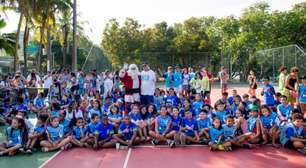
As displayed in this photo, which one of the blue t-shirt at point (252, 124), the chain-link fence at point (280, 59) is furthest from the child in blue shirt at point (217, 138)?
the chain-link fence at point (280, 59)

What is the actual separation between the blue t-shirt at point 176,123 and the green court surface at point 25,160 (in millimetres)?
3013

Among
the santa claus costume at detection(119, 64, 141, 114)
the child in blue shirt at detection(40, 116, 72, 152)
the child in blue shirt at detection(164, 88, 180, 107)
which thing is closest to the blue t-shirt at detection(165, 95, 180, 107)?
the child in blue shirt at detection(164, 88, 180, 107)

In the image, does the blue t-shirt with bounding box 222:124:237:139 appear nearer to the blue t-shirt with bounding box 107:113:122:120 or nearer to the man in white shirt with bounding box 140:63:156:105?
the blue t-shirt with bounding box 107:113:122:120

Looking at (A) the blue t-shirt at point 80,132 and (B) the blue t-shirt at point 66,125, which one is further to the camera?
(B) the blue t-shirt at point 66,125

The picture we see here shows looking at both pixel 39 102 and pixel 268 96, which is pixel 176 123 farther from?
pixel 39 102

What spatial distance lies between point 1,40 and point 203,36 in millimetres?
23742

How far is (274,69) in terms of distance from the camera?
25.8m

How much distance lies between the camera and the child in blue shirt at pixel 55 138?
9.22 m

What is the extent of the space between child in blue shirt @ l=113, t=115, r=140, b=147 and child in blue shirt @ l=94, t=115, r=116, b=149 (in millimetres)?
144

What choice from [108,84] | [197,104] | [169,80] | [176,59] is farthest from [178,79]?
[176,59]

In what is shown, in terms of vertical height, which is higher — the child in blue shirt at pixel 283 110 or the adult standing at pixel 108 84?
the adult standing at pixel 108 84

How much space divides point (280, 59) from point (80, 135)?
1841cm

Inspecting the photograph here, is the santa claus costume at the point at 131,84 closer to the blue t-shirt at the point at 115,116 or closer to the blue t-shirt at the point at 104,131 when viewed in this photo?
the blue t-shirt at the point at 115,116

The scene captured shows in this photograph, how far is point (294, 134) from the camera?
897 centimetres
